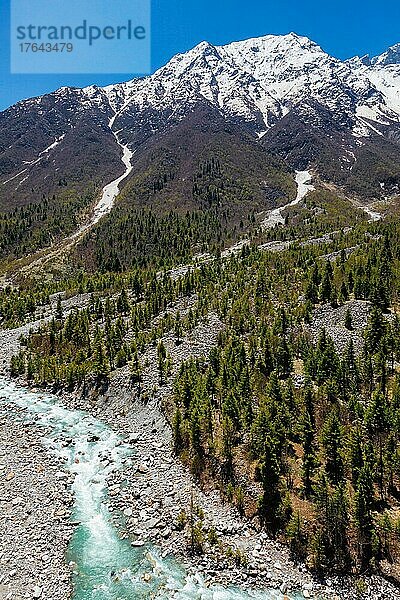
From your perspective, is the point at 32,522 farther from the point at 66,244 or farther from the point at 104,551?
the point at 66,244

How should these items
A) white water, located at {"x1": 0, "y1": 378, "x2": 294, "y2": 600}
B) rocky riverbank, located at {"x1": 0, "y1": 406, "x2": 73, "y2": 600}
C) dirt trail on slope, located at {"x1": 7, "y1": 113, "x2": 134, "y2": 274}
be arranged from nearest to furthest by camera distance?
white water, located at {"x1": 0, "y1": 378, "x2": 294, "y2": 600} → rocky riverbank, located at {"x1": 0, "y1": 406, "x2": 73, "y2": 600} → dirt trail on slope, located at {"x1": 7, "y1": 113, "x2": 134, "y2": 274}

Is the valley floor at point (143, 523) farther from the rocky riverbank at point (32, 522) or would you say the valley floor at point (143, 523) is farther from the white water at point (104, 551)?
the white water at point (104, 551)

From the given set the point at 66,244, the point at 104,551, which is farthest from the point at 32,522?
the point at 66,244

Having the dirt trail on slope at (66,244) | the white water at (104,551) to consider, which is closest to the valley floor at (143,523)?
the white water at (104,551)

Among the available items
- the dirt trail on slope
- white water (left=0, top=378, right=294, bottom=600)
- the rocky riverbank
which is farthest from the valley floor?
the dirt trail on slope

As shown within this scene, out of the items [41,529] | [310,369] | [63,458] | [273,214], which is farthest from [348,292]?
[273,214]

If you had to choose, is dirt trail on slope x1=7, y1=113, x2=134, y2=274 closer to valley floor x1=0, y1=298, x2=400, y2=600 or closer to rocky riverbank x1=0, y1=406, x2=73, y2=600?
valley floor x1=0, y1=298, x2=400, y2=600

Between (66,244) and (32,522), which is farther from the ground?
(66,244)

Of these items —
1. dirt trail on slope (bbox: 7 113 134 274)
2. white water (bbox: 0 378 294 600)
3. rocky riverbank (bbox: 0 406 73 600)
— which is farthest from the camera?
dirt trail on slope (bbox: 7 113 134 274)
